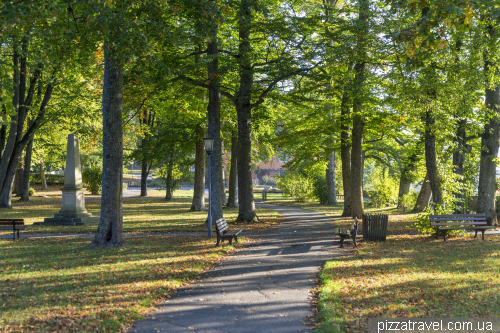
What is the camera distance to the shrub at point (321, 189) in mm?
33625

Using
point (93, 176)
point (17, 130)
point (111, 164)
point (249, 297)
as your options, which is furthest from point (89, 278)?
point (93, 176)

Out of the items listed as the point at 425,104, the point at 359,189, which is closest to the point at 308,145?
the point at 359,189

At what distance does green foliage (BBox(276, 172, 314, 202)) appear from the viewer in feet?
117

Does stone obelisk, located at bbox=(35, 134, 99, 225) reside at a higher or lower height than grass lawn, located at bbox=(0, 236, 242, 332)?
higher

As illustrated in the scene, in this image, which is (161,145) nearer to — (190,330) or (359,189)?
(359,189)

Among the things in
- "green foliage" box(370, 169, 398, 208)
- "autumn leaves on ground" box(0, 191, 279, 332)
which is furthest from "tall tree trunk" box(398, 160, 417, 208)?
"autumn leaves on ground" box(0, 191, 279, 332)

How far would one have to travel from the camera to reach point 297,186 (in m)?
36.5

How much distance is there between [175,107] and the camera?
18859 millimetres

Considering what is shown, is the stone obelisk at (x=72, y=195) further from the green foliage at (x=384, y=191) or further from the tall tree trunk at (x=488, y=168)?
the green foliage at (x=384, y=191)

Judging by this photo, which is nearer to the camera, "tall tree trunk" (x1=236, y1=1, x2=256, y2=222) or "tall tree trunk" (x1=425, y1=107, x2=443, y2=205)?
"tall tree trunk" (x1=425, y1=107, x2=443, y2=205)

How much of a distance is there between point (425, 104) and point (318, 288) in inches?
326

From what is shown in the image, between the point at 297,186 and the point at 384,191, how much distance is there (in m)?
10.1

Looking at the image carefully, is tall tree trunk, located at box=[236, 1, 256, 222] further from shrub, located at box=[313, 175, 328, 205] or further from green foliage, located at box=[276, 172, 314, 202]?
green foliage, located at box=[276, 172, 314, 202]

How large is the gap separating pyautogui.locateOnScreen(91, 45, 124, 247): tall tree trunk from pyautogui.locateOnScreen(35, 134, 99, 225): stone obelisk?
22.8 feet
